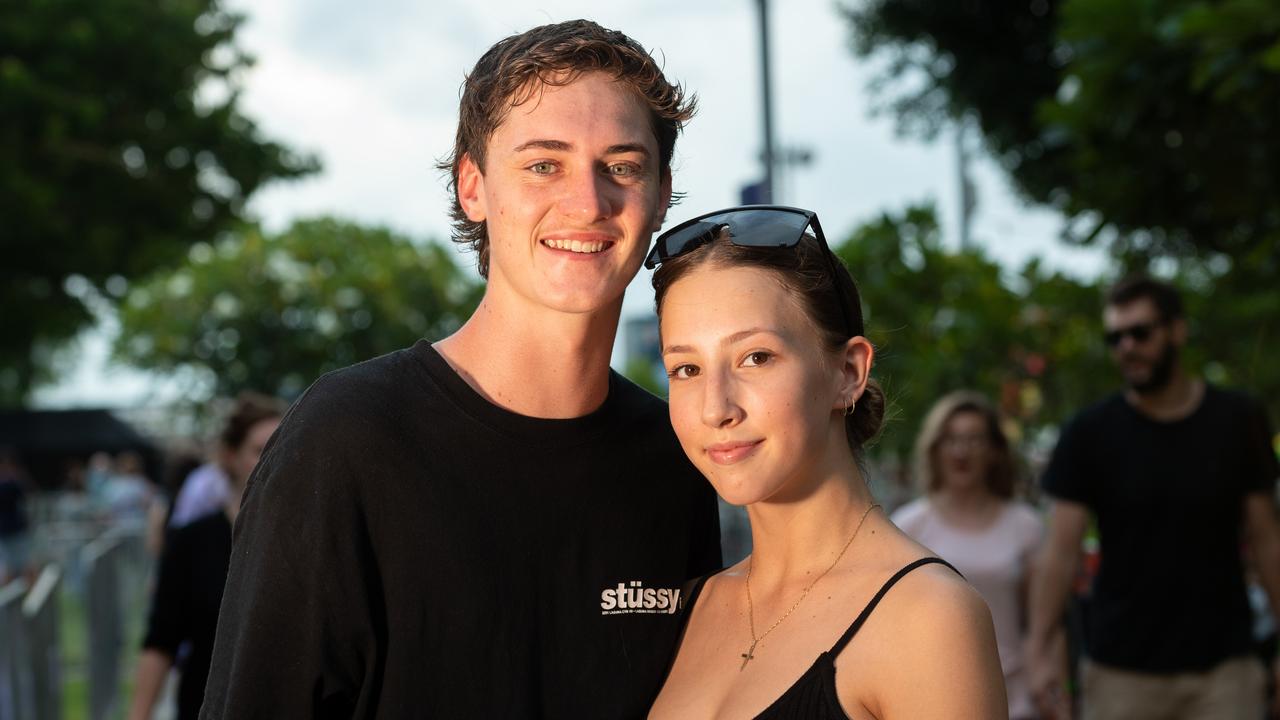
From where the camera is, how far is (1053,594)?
6.37 metres

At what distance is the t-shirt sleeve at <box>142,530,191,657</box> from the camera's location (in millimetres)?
5461

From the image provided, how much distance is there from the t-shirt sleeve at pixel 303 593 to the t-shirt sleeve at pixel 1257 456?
4.32 metres

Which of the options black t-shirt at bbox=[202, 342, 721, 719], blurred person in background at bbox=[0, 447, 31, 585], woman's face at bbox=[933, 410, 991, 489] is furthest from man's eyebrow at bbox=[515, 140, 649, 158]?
blurred person in background at bbox=[0, 447, 31, 585]

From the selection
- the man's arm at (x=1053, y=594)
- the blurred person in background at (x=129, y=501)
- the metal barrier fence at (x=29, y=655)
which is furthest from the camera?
the blurred person in background at (x=129, y=501)

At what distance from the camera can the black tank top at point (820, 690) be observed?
2.57m

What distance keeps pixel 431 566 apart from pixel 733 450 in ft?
1.90

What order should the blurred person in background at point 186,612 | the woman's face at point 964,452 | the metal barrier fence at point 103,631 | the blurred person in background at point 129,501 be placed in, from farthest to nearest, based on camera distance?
the blurred person in background at point 129,501 < the metal barrier fence at point 103,631 < the woman's face at point 964,452 < the blurred person in background at point 186,612

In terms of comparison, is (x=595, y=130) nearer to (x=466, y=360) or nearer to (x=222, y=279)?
(x=466, y=360)

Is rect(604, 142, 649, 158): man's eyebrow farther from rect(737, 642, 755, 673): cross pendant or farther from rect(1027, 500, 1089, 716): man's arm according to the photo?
rect(1027, 500, 1089, 716): man's arm

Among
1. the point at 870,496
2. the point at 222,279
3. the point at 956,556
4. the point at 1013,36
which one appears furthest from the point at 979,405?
the point at 222,279

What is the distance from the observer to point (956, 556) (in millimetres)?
6742

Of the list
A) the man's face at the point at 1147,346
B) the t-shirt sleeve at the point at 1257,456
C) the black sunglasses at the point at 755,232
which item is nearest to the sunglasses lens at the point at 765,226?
the black sunglasses at the point at 755,232

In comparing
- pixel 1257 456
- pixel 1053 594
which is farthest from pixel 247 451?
pixel 1257 456

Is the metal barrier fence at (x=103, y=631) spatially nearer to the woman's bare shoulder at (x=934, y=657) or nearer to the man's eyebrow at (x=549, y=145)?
the man's eyebrow at (x=549, y=145)
